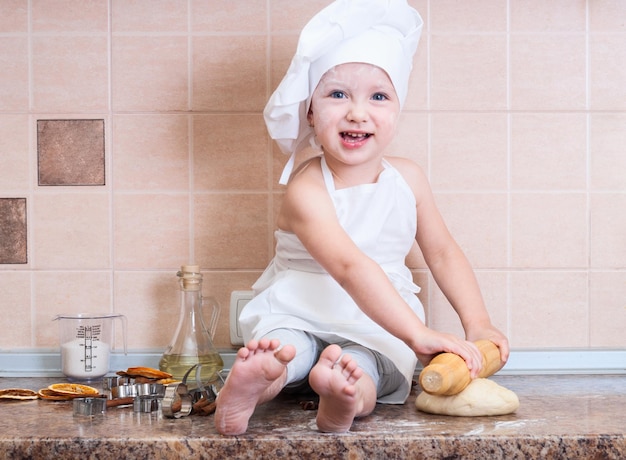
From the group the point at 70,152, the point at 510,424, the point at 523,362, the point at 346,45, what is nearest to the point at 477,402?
the point at 510,424

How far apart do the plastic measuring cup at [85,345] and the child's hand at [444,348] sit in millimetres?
585

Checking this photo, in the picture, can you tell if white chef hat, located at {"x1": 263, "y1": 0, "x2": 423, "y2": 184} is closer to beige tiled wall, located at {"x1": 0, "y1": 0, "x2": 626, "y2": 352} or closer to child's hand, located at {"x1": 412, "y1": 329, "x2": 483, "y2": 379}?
beige tiled wall, located at {"x1": 0, "y1": 0, "x2": 626, "y2": 352}

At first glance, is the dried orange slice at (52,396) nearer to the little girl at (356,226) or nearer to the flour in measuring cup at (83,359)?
the flour in measuring cup at (83,359)

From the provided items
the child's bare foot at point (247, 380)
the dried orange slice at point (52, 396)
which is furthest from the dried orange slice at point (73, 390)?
the child's bare foot at point (247, 380)

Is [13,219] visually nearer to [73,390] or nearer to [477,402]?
[73,390]

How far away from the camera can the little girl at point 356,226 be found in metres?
1.06

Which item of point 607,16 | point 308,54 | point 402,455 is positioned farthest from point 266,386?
point 607,16

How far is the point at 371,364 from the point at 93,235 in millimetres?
638

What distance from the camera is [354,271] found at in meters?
1.06

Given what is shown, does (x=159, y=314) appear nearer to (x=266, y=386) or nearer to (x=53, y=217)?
(x=53, y=217)

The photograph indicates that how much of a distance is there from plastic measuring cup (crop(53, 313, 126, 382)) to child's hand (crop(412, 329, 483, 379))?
59 centimetres

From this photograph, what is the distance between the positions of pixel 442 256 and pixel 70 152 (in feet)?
2.34

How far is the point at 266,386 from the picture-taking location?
35.3 inches

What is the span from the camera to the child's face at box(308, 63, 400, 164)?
45.1 inches
